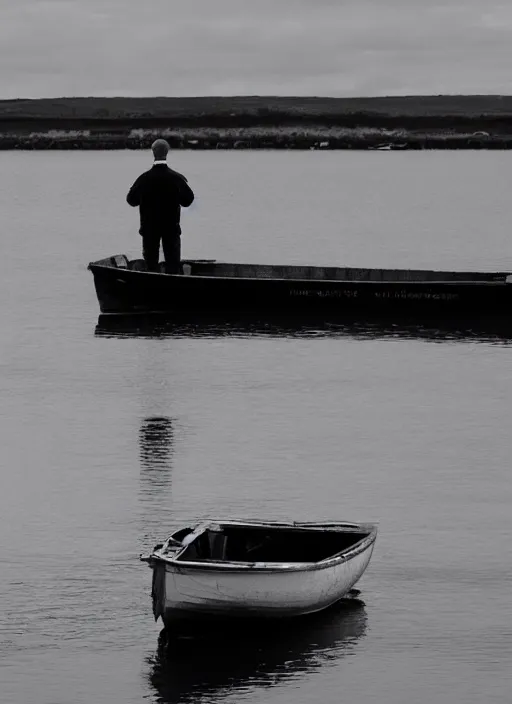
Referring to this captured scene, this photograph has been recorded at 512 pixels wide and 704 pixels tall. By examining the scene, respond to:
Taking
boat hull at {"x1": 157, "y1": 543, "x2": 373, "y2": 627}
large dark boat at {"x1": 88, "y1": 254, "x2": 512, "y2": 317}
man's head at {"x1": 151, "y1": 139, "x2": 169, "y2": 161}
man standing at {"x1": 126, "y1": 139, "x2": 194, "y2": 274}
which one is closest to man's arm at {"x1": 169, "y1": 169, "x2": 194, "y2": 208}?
man standing at {"x1": 126, "y1": 139, "x2": 194, "y2": 274}

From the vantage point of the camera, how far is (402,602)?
10969mm

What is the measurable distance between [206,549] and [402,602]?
1.28 metres

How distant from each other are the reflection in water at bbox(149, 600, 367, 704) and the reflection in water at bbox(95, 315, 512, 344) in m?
12.5

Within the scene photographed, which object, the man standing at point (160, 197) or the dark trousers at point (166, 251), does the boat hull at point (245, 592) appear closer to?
the man standing at point (160, 197)

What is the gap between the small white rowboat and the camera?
9.95 meters

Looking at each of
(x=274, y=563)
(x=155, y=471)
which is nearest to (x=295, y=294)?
(x=155, y=471)

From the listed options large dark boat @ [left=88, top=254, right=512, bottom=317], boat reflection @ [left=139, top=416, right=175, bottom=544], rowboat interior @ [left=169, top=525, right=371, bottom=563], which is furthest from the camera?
large dark boat @ [left=88, top=254, right=512, bottom=317]

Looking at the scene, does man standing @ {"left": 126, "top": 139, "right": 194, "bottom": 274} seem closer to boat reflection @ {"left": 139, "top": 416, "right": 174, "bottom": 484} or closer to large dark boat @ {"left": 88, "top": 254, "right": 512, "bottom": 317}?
large dark boat @ {"left": 88, "top": 254, "right": 512, "bottom": 317}

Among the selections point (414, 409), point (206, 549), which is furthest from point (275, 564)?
point (414, 409)

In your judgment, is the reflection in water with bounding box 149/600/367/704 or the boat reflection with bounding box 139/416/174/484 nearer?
the reflection in water with bounding box 149/600/367/704

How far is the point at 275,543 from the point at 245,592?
905 millimetres

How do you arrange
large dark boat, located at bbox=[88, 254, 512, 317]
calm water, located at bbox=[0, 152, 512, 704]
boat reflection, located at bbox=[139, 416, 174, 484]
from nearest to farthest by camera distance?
calm water, located at bbox=[0, 152, 512, 704], boat reflection, located at bbox=[139, 416, 174, 484], large dark boat, located at bbox=[88, 254, 512, 317]

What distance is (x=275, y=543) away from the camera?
1091 centimetres

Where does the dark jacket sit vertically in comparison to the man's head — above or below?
below
